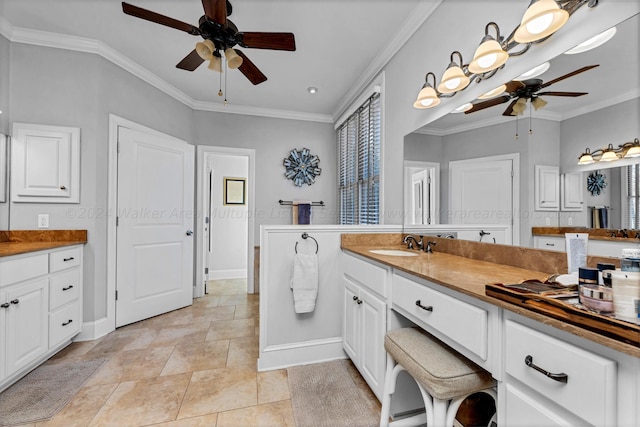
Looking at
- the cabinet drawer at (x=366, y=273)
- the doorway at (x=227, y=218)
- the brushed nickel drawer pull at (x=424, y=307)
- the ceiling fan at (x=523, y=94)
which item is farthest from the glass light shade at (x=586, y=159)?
the doorway at (x=227, y=218)

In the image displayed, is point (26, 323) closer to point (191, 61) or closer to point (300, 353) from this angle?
point (300, 353)

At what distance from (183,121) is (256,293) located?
250 centimetres

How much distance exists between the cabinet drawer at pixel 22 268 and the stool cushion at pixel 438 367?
7.39 feet

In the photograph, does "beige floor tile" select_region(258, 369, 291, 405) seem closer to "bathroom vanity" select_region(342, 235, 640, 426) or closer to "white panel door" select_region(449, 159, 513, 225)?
"bathroom vanity" select_region(342, 235, 640, 426)

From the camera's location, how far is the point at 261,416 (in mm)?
1534

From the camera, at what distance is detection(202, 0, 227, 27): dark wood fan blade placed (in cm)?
159

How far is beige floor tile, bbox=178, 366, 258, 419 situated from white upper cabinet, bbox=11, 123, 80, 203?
6.40 feet

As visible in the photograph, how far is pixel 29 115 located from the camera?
7.82 ft

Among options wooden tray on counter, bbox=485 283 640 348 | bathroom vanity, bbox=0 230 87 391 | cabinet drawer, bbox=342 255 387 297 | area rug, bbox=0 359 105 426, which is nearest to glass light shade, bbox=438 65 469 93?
cabinet drawer, bbox=342 255 387 297

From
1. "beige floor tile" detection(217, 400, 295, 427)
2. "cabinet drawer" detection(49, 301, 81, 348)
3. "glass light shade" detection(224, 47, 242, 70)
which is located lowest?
"beige floor tile" detection(217, 400, 295, 427)

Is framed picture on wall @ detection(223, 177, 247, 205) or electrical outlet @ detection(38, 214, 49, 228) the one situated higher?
framed picture on wall @ detection(223, 177, 247, 205)

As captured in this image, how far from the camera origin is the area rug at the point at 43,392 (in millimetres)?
1531

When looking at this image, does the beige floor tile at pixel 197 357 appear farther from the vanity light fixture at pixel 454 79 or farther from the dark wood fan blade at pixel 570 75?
the dark wood fan blade at pixel 570 75

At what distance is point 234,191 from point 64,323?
3.01m
